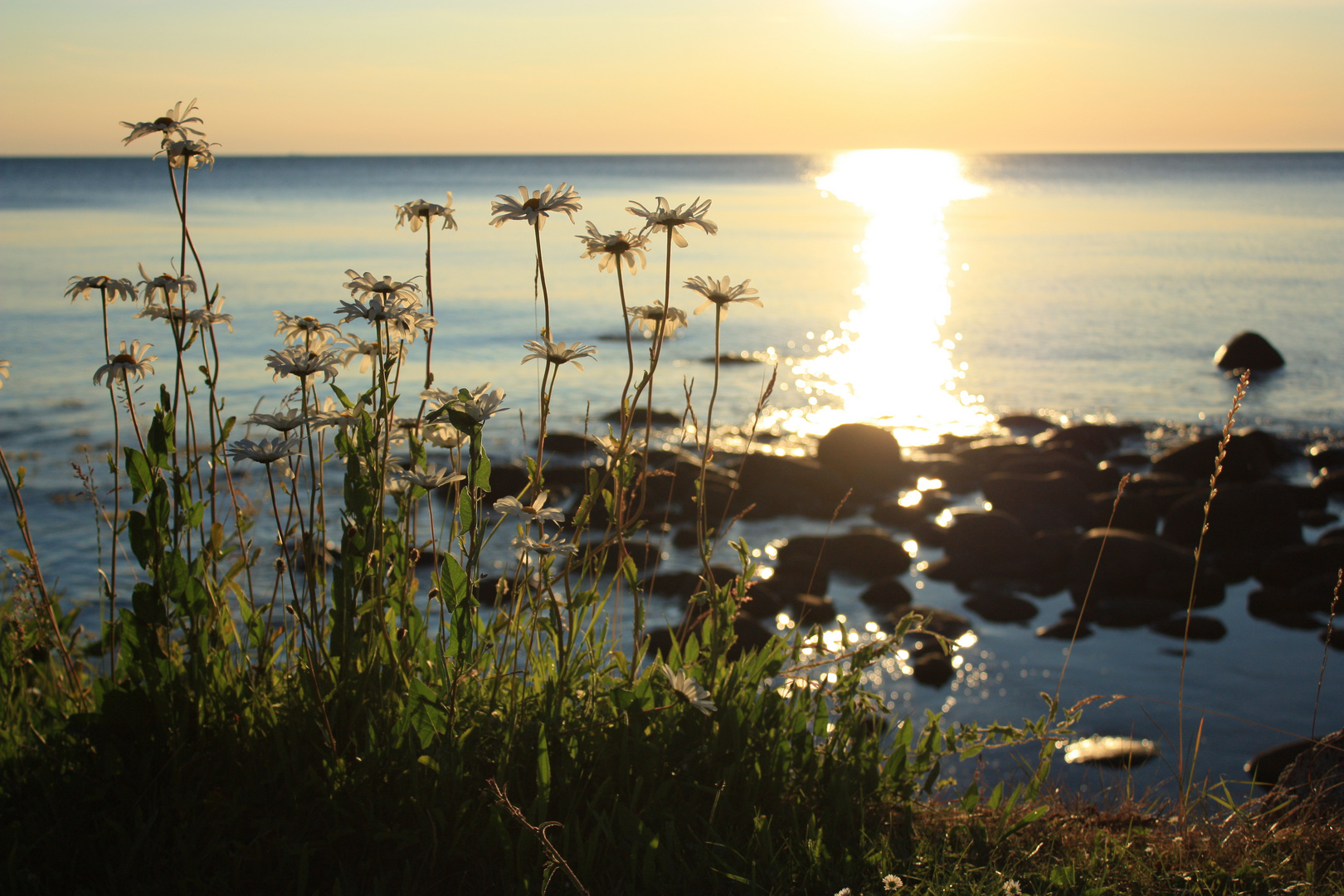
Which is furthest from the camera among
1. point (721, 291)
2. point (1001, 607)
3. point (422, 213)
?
point (1001, 607)

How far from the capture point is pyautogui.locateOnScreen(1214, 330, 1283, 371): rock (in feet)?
58.3

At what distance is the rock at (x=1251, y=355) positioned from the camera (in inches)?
699

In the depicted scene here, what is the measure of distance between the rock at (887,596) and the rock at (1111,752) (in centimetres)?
235

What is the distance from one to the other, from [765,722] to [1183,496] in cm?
876

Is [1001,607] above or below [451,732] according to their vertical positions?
below

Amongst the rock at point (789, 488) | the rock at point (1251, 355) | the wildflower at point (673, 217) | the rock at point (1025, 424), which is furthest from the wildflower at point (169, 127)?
the rock at point (1251, 355)

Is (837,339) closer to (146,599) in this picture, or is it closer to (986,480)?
(986,480)

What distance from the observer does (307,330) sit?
2414mm

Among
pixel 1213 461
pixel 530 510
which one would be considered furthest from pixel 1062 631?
pixel 530 510

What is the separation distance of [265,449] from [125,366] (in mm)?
729

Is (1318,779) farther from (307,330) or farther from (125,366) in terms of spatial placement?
(125,366)

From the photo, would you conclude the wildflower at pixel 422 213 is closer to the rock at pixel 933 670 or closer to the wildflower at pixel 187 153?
the wildflower at pixel 187 153

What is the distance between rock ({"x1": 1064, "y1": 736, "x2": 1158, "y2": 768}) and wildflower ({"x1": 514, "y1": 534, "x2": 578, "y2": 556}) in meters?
4.33

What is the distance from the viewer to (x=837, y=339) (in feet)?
70.3
